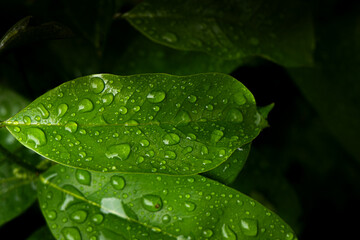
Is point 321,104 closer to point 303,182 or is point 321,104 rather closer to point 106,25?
point 303,182

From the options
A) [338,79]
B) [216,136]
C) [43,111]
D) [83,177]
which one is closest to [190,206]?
[216,136]

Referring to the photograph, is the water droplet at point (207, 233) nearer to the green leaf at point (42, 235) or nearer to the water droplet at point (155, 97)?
the water droplet at point (155, 97)

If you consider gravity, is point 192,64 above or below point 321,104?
above

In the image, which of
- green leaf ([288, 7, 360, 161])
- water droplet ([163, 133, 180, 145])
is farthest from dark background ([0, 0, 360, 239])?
water droplet ([163, 133, 180, 145])

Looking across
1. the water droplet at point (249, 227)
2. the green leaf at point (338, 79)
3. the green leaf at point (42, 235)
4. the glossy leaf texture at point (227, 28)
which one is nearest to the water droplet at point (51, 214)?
the green leaf at point (42, 235)

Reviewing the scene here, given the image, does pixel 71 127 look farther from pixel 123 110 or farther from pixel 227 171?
pixel 227 171

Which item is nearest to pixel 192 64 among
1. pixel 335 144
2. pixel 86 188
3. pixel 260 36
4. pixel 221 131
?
pixel 260 36

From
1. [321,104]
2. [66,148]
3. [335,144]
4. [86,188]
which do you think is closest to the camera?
[66,148]

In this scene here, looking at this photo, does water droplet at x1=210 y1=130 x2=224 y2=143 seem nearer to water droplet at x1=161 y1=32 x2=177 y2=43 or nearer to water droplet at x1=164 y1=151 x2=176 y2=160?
water droplet at x1=164 y1=151 x2=176 y2=160
